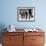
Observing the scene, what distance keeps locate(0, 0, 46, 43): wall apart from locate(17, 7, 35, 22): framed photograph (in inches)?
3.9

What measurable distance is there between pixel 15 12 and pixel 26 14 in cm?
37

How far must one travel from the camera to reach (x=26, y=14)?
4.36 m

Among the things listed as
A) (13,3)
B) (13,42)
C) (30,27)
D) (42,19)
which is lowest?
(13,42)

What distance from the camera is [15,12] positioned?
Answer: 14.3 feet

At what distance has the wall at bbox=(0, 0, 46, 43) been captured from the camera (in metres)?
4.33

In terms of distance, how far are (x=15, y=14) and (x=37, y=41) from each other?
1.16 metres

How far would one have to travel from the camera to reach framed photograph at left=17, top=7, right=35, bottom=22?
434 centimetres

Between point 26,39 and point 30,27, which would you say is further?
point 30,27

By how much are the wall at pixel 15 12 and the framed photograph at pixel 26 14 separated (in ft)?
0.33

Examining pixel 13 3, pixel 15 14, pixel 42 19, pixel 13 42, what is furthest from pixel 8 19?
pixel 42 19

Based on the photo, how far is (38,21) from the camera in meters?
4.39

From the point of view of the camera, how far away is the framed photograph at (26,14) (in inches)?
171

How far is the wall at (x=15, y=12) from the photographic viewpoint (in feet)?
14.2

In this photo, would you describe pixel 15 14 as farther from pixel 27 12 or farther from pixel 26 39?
pixel 26 39
